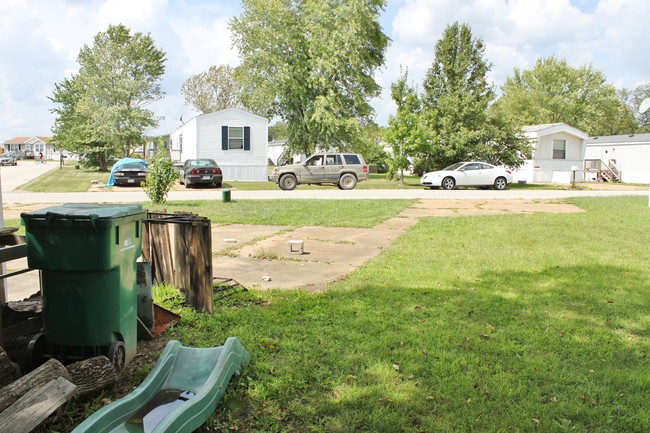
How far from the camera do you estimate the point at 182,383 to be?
125 inches

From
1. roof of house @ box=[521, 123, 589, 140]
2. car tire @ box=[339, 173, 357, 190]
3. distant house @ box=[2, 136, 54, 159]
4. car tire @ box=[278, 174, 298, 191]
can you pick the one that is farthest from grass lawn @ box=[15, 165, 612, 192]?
distant house @ box=[2, 136, 54, 159]

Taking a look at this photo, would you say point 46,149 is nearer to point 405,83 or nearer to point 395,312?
point 405,83

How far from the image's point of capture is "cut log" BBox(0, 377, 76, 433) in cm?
237

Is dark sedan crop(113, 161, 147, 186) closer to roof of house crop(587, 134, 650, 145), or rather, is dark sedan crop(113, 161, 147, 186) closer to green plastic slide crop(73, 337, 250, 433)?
green plastic slide crop(73, 337, 250, 433)

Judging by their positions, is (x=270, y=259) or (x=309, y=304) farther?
(x=270, y=259)

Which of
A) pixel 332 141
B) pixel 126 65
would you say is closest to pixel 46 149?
pixel 126 65

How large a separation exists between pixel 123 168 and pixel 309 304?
2154 cm

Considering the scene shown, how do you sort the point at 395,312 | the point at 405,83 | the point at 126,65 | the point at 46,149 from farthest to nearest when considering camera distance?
1. the point at 46,149
2. the point at 126,65
3. the point at 405,83
4. the point at 395,312

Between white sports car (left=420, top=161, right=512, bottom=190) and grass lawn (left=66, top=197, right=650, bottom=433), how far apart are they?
18.5 metres

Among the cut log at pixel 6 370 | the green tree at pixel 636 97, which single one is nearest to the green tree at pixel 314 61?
the cut log at pixel 6 370

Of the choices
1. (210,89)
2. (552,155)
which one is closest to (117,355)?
(552,155)

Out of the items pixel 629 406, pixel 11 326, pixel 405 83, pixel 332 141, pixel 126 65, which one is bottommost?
pixel 629 406

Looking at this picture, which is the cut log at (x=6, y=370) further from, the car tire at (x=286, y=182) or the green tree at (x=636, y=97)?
the green tree at (x=636, y=97)

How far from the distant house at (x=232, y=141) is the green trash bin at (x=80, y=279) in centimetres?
2576
